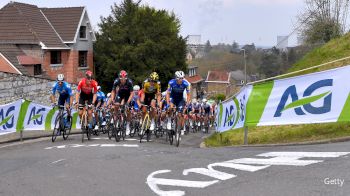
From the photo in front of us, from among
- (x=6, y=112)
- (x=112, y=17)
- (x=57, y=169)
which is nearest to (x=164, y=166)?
(x=57, y=169)

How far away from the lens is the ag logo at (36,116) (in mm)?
17494

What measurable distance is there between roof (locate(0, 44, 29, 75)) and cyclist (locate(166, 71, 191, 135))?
3064 cm

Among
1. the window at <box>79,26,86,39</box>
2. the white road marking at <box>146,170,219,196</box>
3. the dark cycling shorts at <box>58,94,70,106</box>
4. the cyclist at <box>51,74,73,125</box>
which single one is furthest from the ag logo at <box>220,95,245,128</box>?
the window at <box>79,26,86,39</box>

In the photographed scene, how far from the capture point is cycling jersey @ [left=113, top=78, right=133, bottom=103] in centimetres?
1555

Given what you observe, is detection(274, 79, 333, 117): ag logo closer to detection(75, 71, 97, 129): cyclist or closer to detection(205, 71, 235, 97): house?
detection(75, 71, 97, 129): cyclist

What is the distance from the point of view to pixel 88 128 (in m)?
15.7

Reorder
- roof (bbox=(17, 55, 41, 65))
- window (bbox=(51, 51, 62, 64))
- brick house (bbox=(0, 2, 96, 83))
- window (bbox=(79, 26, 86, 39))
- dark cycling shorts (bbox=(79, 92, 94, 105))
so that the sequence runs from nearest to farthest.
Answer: dark cycling shorts (bbox=(79, 92, 94, 105)) → roof (bbox=(17, 55, 41, 65)) → brick house (bbox=(0, 2, 96, 83)) → window (bbox=(51, 51, 62, 64)) → window (bbox=(79, 26, 86, 39))

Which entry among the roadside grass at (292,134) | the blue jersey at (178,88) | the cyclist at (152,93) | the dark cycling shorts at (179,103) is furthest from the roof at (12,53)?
the blue jersey at (178,88)

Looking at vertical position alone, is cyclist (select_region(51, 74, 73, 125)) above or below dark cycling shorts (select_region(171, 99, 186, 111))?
above

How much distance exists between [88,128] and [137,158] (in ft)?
18.2

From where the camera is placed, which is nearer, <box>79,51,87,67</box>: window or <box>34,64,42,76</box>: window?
<box>34,64,42,76</box>: window

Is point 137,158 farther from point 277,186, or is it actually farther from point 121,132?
point 121,132

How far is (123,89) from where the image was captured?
15617mm

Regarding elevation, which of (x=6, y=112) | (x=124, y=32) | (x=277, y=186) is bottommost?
(x=277, y=186)
